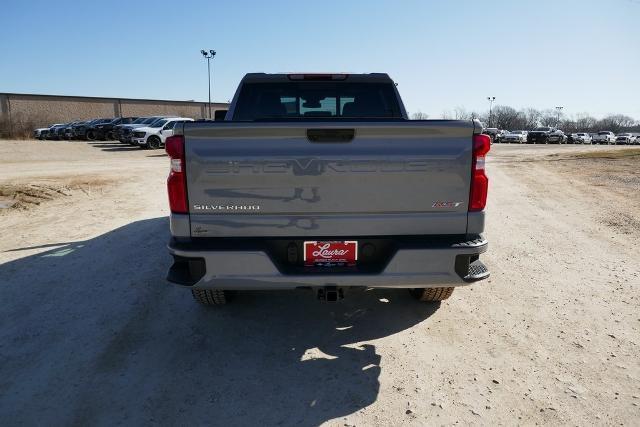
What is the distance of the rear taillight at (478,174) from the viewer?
2.85m

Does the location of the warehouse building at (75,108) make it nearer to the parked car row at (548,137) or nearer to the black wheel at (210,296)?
the parked car row at (548,137)

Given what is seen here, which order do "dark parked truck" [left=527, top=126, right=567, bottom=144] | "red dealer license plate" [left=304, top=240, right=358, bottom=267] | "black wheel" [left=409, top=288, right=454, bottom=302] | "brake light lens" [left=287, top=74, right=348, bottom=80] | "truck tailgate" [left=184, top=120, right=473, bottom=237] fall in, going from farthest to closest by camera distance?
1. "dark parked truck" [left=527, top=126, right=567, bottom=144]
2. "brake light lens" [left=287, top=74, right=348, bottom=80]
3. "black wheel" [left=409, top=288, right=454, bottom=302]
4. "red dealer license plate" [left=304, top=240, right=358, bottom=267]
5. "truck tailgate" [left=184, top=120, right=473, bottom=237]

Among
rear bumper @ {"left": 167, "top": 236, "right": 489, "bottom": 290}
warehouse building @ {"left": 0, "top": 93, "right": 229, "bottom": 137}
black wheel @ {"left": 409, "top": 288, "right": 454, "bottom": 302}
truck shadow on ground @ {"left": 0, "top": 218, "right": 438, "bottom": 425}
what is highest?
warehouse building @ {"left": 0, "top": 93, "right": 229, "bottom": 137}

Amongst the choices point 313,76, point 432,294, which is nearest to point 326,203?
point 432,294

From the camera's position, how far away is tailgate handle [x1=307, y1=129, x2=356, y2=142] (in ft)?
9.10

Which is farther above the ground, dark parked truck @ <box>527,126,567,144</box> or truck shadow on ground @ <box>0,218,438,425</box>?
dark parked truck @ <box>527,126,567,144</box>

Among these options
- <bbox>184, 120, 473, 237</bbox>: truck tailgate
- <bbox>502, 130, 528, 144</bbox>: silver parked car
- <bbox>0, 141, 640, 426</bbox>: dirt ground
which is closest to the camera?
<bbox>0, 141, 640, 426</bbox>: dirt ground

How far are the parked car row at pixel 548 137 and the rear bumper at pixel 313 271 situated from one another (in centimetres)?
4395

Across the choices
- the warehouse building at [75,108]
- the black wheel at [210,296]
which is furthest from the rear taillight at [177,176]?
the warehouse building at [75,108]

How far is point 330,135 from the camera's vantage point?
110 inches

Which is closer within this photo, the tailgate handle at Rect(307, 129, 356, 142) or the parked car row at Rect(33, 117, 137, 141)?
the tailgate handle at Rect(307, 129, 356, 142)

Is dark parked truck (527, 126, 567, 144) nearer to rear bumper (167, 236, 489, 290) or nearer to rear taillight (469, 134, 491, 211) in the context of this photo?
rear taillight (469, 134, 491, 211)

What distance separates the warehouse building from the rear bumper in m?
56.3

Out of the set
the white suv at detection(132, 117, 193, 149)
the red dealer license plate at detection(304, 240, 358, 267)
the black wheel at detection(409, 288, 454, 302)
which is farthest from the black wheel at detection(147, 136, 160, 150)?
Result: the red dealer license plate at detection(304, 240, 358, 267)
